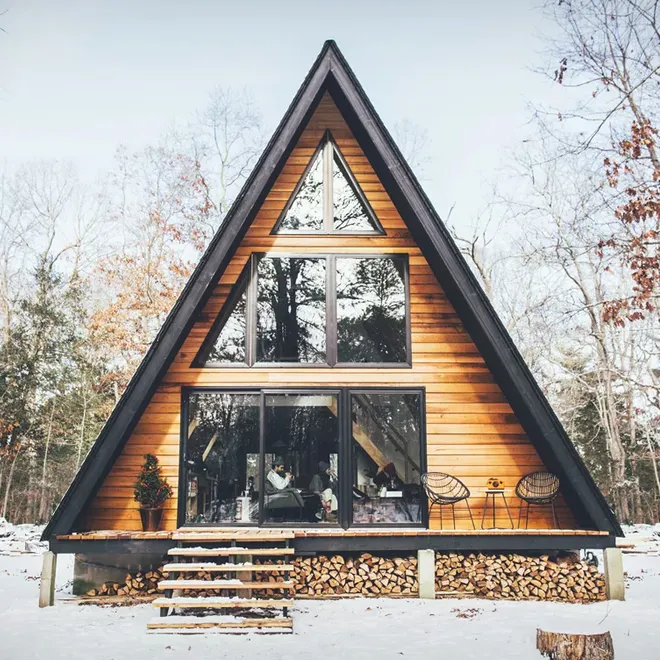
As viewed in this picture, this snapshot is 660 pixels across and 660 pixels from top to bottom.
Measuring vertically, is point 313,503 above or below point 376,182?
below

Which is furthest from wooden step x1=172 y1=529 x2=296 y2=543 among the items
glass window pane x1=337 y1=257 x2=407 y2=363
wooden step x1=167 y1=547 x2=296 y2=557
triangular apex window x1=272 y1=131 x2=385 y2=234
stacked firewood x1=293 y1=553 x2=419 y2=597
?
triangular apex window x1=272 y1=131 x2=385 y2=234

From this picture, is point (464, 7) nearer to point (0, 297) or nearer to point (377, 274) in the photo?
point (377, 274)

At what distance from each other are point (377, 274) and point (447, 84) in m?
5.88

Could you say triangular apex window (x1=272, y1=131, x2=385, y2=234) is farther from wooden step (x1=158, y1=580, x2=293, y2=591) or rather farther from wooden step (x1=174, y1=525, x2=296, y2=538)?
wooden step (x1=158, y1=580, x2=293, y2=591)

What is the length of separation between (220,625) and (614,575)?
4.59 metres

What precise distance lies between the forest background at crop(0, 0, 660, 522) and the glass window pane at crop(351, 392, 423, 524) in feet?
34.7

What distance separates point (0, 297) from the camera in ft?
71.5

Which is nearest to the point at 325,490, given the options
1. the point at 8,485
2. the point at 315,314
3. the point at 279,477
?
the point at 279,477

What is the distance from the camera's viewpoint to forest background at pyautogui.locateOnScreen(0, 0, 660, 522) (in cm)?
1988

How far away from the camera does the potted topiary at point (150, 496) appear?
319 inches

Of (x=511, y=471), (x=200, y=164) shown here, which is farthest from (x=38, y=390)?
(x=511, y=471)

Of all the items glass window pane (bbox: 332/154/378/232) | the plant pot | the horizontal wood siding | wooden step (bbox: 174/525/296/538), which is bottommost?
wooden step (bbox: 174/525/296/538)

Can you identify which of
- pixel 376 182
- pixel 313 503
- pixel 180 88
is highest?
pixel 180 88

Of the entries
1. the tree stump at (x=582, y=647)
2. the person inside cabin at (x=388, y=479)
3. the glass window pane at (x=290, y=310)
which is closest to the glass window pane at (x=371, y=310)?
the glass window pane at (x=290, y=310)
